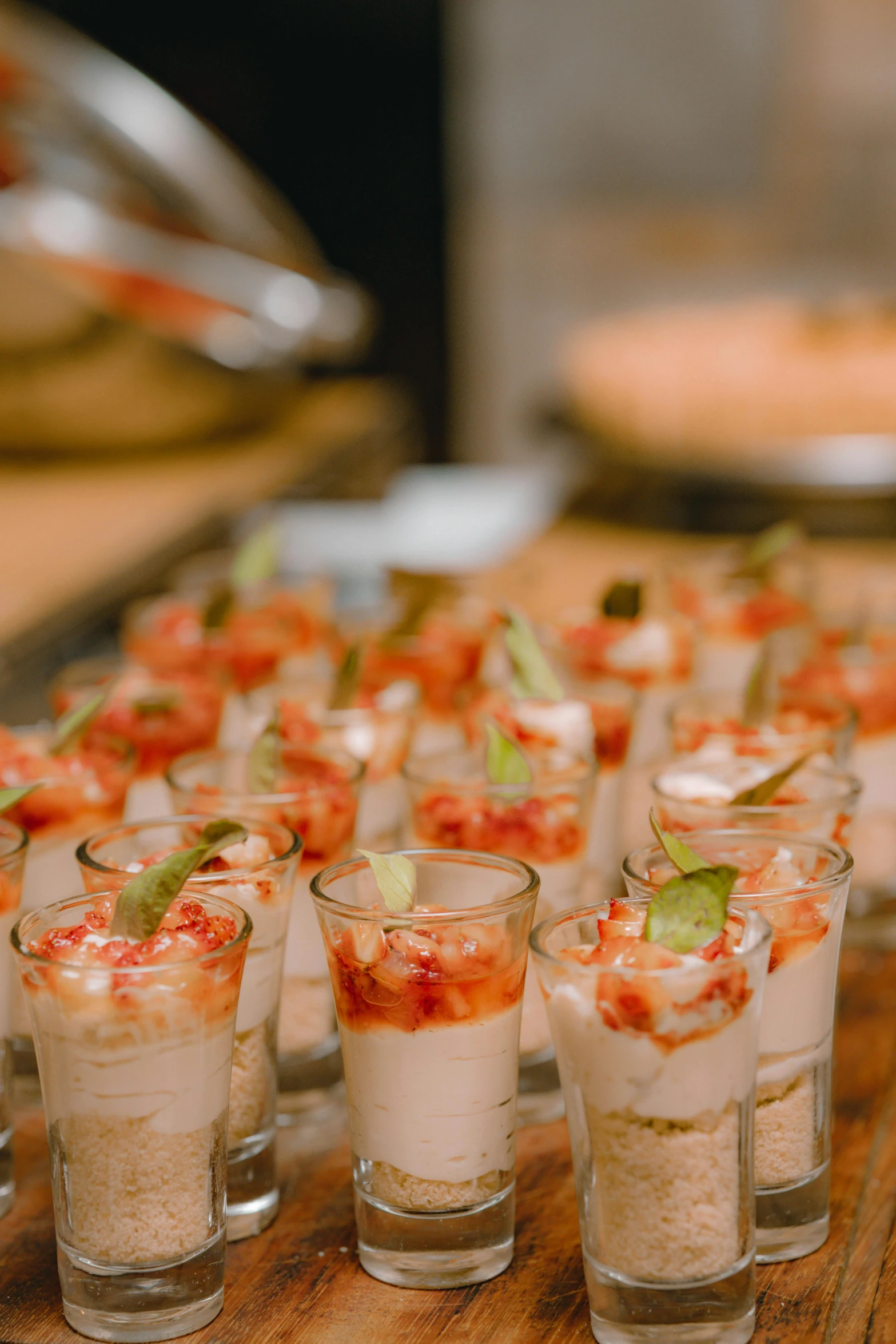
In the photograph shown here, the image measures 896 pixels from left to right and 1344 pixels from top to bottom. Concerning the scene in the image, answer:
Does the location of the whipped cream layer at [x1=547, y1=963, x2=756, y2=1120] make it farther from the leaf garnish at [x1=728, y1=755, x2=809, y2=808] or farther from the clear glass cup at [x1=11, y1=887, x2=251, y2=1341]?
the leaf garnish at [x1=728, y1=755, x2=809, y2=808]

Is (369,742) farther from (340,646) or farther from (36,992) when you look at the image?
(36,992)

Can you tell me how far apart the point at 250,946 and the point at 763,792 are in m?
0.52

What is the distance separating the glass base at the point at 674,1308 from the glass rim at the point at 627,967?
0.83 feet

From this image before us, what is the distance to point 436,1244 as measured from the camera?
4.12 ft

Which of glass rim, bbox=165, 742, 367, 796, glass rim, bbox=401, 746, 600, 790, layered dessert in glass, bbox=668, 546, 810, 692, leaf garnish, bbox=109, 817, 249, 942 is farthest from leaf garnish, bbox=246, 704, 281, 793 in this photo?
layered dessert in glass, bbox=668, 546, 810, 692

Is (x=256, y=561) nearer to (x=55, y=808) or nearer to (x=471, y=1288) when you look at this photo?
(x=55, y=808)

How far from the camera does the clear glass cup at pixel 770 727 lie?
1.67m

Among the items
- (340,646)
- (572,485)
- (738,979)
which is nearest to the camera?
(738,979)

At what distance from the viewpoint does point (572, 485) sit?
12.7 feet

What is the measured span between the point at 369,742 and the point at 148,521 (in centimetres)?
126

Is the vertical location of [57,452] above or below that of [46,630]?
above

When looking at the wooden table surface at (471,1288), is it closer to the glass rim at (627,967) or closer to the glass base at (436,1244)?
the glass base at (436,1244)

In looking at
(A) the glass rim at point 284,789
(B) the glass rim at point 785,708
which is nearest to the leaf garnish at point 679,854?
(A) the glass rim at point 284,789

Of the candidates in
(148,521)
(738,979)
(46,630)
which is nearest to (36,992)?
(738,979)
